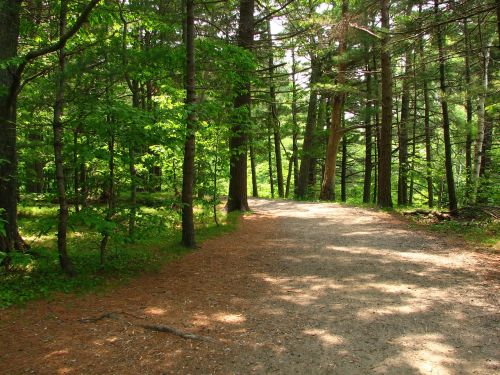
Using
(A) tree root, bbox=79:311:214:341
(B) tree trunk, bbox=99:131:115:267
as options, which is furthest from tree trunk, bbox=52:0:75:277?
(A) tree root, bbox=79:311:214:341

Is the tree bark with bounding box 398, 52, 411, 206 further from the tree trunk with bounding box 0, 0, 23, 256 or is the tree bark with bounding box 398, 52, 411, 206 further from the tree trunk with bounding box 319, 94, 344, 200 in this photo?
the tree trunk with bounding box 0, 0, 23, 256

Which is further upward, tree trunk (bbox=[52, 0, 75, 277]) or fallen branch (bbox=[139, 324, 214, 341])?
tree trunk (bbox=[52, 0, 75, 277])

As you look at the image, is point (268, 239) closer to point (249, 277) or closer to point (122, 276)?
point (249, 277)

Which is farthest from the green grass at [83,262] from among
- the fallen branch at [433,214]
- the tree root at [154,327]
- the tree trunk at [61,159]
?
the fallen branch at [433,214]

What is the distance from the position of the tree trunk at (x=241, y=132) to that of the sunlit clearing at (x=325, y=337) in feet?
23.4

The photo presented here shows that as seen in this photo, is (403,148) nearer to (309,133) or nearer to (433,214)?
(309,133)

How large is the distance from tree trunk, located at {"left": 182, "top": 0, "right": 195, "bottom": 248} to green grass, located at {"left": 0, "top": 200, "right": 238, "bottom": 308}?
0.51 meters

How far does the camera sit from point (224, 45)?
826 centimetres

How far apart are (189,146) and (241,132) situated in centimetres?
435

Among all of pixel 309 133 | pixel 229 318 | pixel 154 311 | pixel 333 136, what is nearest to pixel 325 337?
pixel 229 318

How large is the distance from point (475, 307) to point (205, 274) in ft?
14.2

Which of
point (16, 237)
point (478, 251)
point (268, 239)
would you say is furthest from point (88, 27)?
point (478, 251)

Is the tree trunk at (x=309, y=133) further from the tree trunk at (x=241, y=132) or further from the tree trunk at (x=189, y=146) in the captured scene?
the tree trunk at (x=189, y=146)

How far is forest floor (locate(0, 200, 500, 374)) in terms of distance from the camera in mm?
3855
